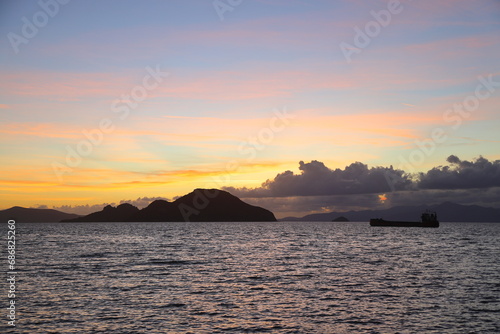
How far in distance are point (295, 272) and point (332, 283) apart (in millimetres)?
10169

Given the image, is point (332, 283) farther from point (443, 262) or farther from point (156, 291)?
point (443, 262)

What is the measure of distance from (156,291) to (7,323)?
15.2 meters

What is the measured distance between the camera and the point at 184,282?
159 ft

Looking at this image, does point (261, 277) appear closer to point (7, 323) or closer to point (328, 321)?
point (328, 321)

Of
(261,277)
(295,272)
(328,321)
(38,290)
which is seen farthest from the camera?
(295,272)

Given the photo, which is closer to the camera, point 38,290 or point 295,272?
point 38,290

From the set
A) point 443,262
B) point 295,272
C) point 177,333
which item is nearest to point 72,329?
point 177,333

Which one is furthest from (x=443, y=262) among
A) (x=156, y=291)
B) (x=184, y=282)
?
(x=156, y=291)

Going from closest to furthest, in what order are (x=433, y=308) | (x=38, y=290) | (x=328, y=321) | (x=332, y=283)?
(x=328, y=321) → (x=433, y=308) → (x=38, y=290) → (x=332, y=283)

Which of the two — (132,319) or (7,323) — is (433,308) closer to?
(132,319)

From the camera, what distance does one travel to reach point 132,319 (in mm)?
31156

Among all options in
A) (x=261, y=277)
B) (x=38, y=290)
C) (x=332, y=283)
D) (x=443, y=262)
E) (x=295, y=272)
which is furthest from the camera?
(x=443, y=262)

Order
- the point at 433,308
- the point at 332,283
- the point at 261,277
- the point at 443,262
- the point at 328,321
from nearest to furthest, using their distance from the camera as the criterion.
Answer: the point at 328,321 → the point at 433,308 → the point at 332,283 → the point at 261,277 → the point at 443,262

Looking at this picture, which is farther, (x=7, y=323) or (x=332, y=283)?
(x=332, y=283)
